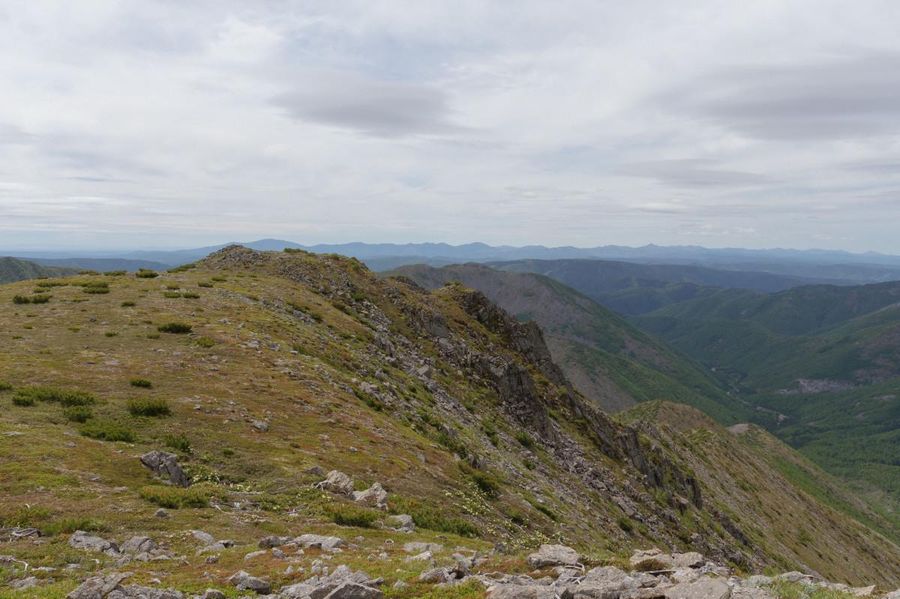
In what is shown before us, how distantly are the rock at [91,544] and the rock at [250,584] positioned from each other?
3.85m

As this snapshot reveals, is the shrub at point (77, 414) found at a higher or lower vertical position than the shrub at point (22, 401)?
lower

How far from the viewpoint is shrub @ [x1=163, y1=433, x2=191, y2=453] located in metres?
19.9

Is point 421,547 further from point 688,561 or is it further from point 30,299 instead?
point 30,299

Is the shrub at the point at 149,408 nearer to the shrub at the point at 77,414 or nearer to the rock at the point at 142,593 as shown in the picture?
the shrub at the point at 77,414

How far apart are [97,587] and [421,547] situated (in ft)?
29.1

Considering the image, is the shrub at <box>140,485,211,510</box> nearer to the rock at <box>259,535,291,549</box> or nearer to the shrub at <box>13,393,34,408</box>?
the rock at <box>259,535,291,549</box>

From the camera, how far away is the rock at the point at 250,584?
11.6 meters

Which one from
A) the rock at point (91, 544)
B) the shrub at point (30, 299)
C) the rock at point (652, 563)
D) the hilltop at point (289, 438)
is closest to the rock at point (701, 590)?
the rock at point (652, 563)

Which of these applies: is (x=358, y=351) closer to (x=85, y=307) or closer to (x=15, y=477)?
(x=85, y=307)

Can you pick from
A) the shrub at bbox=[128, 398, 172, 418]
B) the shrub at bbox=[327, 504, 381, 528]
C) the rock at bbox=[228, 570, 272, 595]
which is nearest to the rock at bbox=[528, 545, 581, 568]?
the shrub at bbox=[327, 504, 381, 528]

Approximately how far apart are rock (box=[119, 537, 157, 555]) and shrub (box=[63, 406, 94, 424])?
9326 millimetres

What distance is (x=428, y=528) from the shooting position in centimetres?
1977

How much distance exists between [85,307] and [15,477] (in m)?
25.4

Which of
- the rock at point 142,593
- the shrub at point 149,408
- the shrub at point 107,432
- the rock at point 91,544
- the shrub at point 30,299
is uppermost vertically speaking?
the shrub at point 30,299
